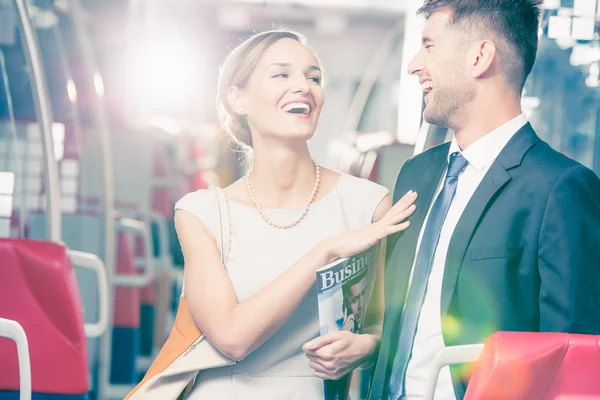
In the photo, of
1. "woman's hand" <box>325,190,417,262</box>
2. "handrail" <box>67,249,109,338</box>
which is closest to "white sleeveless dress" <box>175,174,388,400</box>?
"woman's hand" <box>325,190,417,262</box>

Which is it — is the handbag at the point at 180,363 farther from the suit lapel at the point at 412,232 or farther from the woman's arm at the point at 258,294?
the suit lapel at the point at 412,232

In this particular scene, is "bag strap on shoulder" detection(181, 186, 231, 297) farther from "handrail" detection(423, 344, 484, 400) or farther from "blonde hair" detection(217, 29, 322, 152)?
"handrail" detection(423, 344, 484, 400)

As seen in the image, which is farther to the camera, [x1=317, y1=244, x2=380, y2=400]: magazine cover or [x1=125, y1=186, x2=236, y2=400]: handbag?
[x1=125, y1=186, x2=236, y2=400]: handbag

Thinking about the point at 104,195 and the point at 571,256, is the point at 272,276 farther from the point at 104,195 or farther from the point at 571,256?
the point at 104,195

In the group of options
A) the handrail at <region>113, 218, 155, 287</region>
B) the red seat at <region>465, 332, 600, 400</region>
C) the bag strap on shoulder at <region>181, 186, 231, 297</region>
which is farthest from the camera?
the handrail at <region>113, 218, 155, 287</region>

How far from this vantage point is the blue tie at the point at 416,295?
144 cm

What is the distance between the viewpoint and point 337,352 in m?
1.45

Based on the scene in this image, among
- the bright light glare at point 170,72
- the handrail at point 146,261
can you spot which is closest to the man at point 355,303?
the handrail at point 146,261

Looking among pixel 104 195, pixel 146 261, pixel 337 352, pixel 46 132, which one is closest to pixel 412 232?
pixel 337 352

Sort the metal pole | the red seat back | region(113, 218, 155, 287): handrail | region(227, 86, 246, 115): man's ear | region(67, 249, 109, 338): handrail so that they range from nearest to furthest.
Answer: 1. region(227, 86, 246, 115): man's ear
2. region(67, 249, 109, 338): handrail
3. the metal pole
4. region(113, 218, 155, 287): handrail
5. the red seat back

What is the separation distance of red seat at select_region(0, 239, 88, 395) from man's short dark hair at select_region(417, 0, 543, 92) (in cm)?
109

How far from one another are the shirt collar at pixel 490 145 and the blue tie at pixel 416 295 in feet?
0.20

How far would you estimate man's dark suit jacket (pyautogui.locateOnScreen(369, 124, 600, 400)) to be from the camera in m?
1.29

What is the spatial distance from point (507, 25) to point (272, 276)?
2.04 ft
